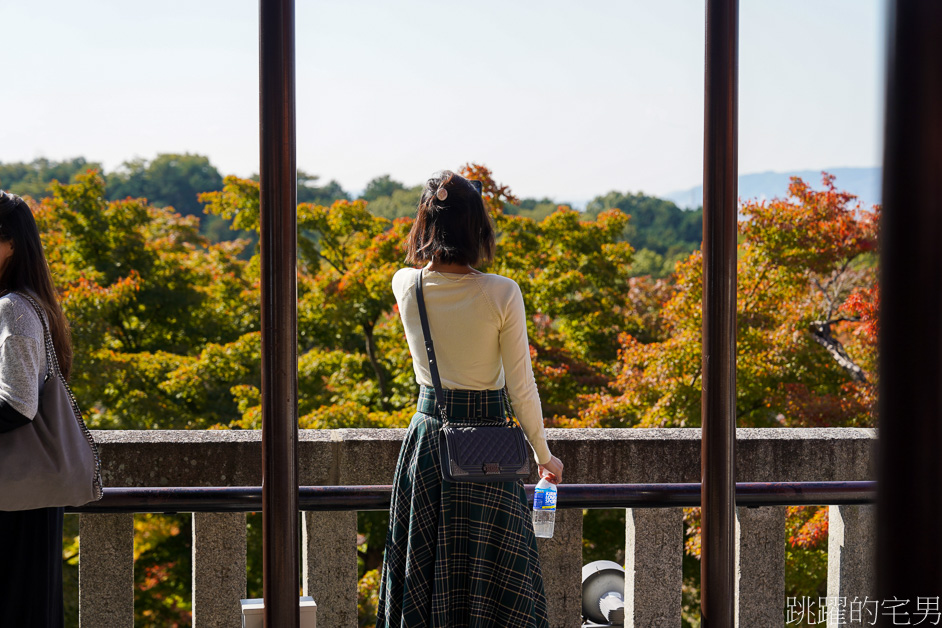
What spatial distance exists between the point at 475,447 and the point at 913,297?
5.12ft

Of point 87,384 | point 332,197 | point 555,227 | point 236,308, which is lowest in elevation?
point 87,384

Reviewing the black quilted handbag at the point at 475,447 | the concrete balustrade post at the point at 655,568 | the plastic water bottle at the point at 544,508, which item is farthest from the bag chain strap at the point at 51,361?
the concrete balustrade post at the point at 655,568

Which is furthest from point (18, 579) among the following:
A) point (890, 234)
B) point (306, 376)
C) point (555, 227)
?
point (555, 227)

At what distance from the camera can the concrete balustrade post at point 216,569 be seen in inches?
77.9

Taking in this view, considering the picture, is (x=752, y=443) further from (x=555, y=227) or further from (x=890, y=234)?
(x=555, y=227)

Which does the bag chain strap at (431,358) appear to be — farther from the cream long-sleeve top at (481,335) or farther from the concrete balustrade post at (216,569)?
the concrete balustrade post at (216,569)

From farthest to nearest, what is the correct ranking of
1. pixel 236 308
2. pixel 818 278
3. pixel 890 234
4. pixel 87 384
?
pixel 236 308 < pixel 87 384 < pixel 818 278 < pixel 890 234

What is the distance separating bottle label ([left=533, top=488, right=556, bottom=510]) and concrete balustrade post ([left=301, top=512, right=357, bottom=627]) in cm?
48

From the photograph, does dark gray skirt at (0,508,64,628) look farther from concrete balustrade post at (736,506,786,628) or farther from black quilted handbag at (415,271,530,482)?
concrete balustrade post at (736,506,786,628)

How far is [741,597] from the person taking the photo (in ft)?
6.87

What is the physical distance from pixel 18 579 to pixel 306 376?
5.72 meters

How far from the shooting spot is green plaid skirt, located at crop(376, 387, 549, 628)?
1.95 m

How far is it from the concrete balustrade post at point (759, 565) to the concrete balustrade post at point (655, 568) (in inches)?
7.2

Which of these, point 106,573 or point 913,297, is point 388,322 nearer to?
point 106,573
